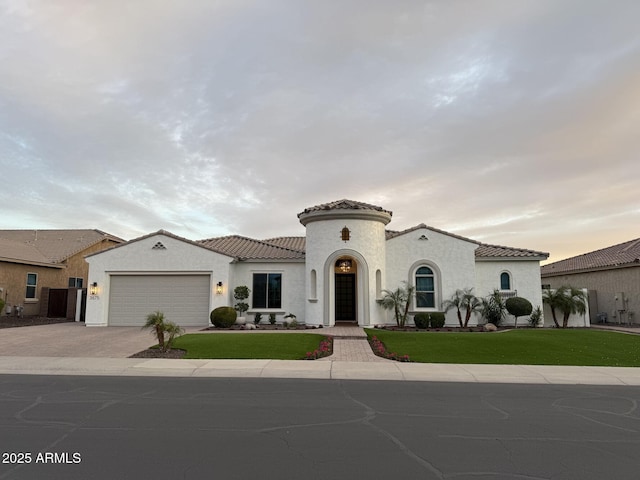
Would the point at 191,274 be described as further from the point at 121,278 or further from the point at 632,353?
the point at 632,353

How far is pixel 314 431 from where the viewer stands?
5805 millimetres

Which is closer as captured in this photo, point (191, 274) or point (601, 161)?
point (601, 161)

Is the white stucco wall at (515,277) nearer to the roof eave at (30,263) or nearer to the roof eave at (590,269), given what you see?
the roof eave at (590,269)

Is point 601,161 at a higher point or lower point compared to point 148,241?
higher

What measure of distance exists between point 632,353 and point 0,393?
16.1 metres

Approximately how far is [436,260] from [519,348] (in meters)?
8.23

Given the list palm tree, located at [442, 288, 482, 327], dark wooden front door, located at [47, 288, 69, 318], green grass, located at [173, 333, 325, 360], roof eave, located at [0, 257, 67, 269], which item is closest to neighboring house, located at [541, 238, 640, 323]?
palm tree, located at [442, 288, 482, 327]

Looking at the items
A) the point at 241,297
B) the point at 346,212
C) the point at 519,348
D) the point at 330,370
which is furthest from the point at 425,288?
the point at 330,370

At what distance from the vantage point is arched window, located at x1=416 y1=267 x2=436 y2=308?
21078mm

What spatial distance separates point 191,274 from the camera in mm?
20891

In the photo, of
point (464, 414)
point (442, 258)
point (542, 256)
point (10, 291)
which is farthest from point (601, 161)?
point (10, 291)

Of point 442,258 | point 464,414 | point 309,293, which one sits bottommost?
point 464,414

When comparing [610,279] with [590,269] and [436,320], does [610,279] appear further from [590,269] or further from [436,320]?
[436,320]

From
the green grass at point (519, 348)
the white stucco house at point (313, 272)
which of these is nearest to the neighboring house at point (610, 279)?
the white stucco house at point (313, 272)
